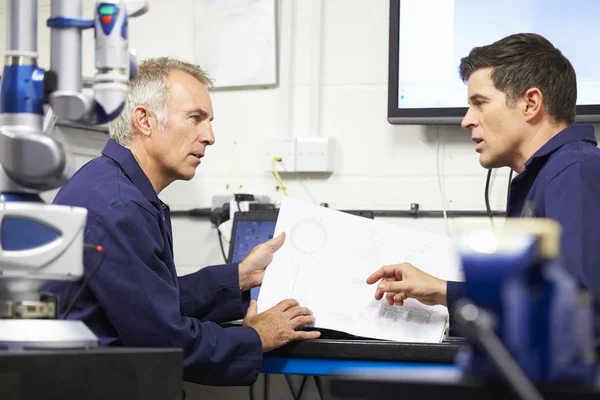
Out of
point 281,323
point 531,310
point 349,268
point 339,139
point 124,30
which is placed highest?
point 124,30

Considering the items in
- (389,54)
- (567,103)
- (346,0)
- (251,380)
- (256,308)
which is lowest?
(251,380)

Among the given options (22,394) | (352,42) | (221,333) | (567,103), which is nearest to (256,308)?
(221,333)

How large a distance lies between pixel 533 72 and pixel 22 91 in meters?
1.23

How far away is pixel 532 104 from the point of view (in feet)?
6.14

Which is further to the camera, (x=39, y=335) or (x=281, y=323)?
(x=281, y=323)

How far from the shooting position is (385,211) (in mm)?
2648

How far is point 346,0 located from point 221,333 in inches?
56.9

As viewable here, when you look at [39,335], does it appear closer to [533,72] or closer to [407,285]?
[407,285]

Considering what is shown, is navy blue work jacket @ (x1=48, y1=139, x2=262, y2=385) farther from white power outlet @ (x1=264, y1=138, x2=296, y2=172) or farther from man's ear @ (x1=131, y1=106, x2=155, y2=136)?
white power outlet @ (x1=264, y1=138, x2=296, y2=172)

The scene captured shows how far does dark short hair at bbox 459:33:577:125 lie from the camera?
186cm

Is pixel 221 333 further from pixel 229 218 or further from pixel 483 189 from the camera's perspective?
pixel 483 189

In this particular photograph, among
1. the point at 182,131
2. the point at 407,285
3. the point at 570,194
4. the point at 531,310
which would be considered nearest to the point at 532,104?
the point at 570,194

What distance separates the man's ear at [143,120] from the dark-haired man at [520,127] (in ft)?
2.14

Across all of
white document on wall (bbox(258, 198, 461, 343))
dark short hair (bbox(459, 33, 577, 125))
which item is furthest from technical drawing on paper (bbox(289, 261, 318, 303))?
dark short hair (bbox(459, 33, 577, 125))
